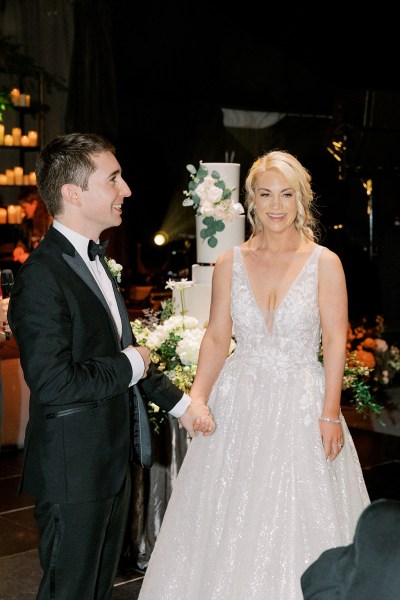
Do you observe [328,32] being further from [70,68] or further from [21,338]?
[21,338]

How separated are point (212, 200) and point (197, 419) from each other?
127 cm

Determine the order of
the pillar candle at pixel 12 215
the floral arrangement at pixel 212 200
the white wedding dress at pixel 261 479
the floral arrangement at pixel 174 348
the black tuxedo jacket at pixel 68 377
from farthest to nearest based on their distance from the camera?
the pillar candle at pixel 12 215, the floral arrangement at pixel 212 200, the floral arrangement at pixel 174 348, the white wedding dress at pixel 261 479, the black tuxedo jacket at pixel 68 377

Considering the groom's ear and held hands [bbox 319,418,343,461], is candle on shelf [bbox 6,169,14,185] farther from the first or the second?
the groom's ear

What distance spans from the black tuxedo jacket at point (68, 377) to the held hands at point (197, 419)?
1.93ft

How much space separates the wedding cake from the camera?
4.16 m

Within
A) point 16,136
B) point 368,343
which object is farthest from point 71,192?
point 16,136

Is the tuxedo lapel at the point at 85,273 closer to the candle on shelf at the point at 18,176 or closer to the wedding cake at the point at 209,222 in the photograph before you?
the wedding cake at the point at 209,222

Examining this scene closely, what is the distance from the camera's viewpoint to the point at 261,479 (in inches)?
124

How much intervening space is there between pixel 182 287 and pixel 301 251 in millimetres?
990

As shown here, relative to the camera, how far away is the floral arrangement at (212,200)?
4.14m

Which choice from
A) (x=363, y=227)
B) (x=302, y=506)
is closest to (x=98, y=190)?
(x=302, y=506)

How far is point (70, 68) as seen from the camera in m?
8.44

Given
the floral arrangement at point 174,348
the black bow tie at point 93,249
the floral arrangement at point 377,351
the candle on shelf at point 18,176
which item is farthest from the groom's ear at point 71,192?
the candle on shelf at point 18,176

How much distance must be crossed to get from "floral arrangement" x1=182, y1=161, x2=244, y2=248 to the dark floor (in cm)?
157
